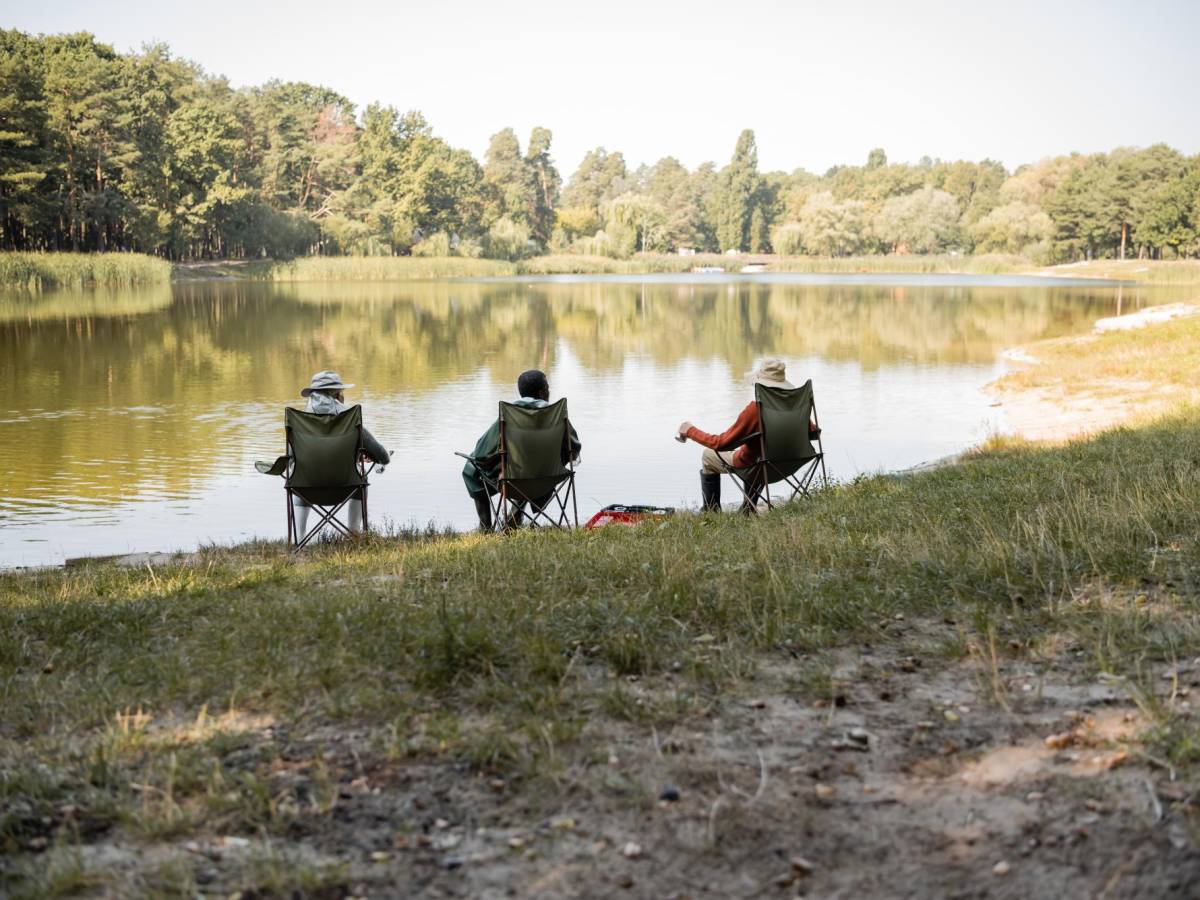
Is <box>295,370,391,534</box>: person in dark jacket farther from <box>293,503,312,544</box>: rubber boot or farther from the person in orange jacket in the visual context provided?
the person in orange jacket

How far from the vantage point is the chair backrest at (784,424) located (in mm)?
7133

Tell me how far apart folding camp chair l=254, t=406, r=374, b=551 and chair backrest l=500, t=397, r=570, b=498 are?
0.87m

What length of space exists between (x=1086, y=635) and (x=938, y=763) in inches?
42.5

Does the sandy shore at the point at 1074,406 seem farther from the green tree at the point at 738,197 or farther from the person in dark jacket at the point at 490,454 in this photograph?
the green tree at the point at 738,197

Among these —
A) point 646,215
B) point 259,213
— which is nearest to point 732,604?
point 259,213

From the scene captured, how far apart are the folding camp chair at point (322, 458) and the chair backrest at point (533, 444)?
2.86 feet

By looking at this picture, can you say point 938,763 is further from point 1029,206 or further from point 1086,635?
point 1029,206

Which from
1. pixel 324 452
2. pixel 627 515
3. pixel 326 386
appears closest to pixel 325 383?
pixel 326 386

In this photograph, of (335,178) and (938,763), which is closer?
(938,763)

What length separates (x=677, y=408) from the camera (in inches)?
576

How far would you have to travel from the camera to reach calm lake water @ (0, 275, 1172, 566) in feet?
30.8

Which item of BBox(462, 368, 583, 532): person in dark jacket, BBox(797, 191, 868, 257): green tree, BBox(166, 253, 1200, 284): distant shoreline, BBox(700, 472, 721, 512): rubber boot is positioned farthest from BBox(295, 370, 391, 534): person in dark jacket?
BBox(797, 191, 868, 257): green tree

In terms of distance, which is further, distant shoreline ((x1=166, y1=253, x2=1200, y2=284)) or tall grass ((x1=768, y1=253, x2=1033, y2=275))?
tall grass ((x1=768, y1=253, x2=1033, y2=275))

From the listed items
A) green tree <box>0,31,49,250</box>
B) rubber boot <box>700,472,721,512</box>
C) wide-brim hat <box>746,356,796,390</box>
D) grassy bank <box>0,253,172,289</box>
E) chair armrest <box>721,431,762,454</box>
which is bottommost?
rubber boot <box>700,472,721,512</box>
